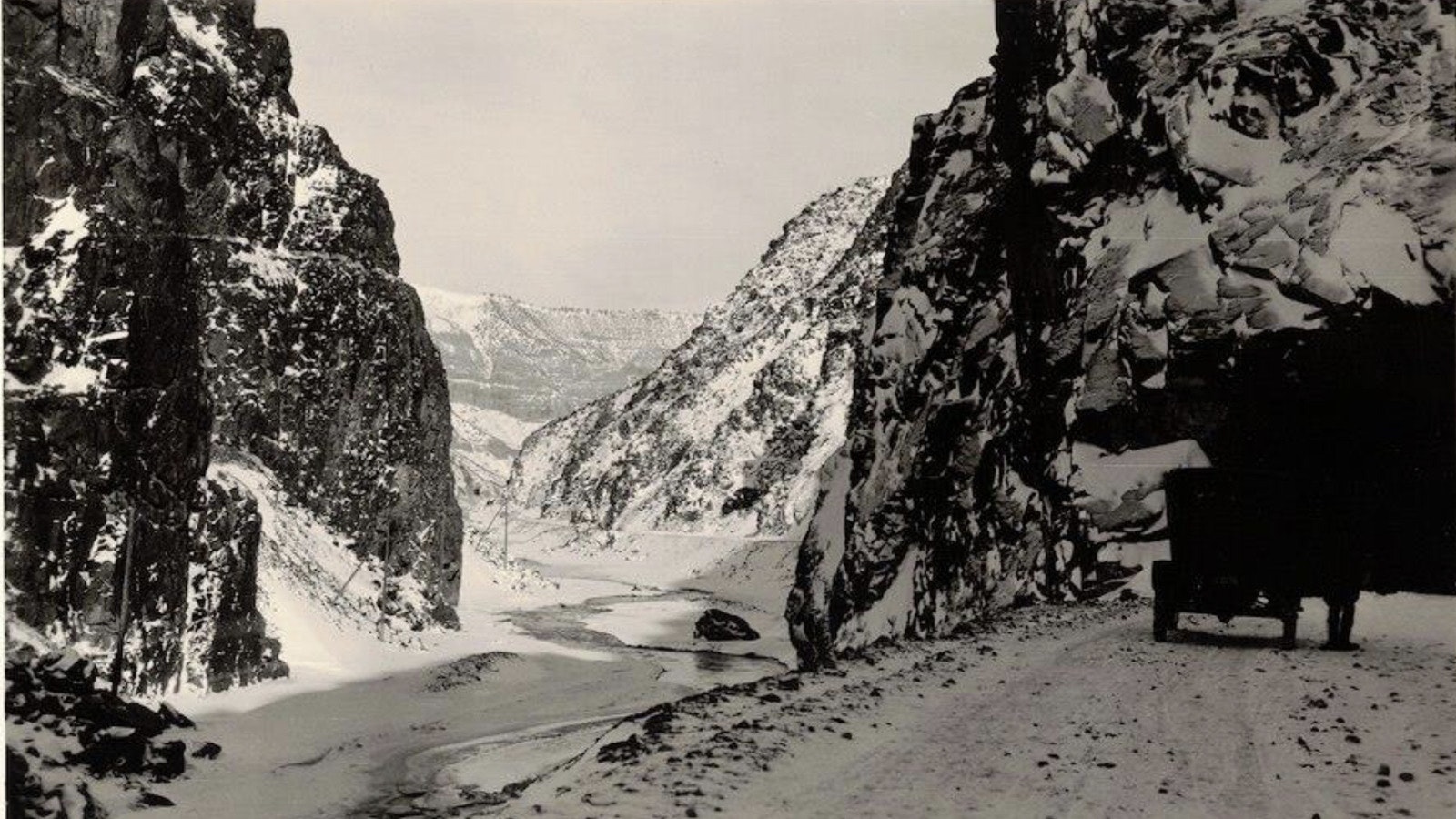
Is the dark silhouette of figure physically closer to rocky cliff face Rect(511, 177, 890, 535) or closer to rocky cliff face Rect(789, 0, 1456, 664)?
rocky cliff face Rect(789, 0, 1456, 664)

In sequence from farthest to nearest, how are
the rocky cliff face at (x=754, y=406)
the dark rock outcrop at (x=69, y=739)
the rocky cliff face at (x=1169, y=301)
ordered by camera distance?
the rocky cliff face at (x=754, y=406) < the rocky cliff face at (x=1169, y=301) < the dark rock outcrop at (x=69, y=739)

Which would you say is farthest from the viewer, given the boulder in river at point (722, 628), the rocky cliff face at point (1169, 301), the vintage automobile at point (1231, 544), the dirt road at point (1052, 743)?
the boulder in river at point (722, 628)

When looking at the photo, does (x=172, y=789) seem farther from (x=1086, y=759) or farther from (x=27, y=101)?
(x=1086, y=759)

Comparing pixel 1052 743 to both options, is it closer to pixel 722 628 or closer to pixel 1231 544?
pixel 1231 544

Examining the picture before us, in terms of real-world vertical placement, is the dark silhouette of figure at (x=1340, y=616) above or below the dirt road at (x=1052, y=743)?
above

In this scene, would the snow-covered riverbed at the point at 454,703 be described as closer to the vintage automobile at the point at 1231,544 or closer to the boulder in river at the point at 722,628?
the boulder in river at the point at 722,628

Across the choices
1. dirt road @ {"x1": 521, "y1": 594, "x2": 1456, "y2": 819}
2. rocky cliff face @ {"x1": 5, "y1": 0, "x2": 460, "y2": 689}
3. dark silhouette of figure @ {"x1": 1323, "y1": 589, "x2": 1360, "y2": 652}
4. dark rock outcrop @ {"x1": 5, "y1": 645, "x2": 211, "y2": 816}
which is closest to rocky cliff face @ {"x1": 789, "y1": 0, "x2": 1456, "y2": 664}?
dark silhouette of figure @ {"x1": 1323, "y1": 589, "x2": 1360, "y2": 652}

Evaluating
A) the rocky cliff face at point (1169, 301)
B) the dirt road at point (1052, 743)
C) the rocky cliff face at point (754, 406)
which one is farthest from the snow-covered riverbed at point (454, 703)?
the rocky cliff face at point (754, 406)

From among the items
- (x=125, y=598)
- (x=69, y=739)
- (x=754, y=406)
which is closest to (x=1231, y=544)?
(x=69, y=739)
